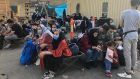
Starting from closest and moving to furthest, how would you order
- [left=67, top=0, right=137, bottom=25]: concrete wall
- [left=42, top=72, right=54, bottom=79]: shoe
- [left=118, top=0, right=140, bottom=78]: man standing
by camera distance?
1. [left=118, top=0, right=140, bottom=78]: man standing
2. [left=42, top=72, right=54, bottom=79]: shoe
3. [left=67, top=0, right=137, bottom=25]: concrete wall

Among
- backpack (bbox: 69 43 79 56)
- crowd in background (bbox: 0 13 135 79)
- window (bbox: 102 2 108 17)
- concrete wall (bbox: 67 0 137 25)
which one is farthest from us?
window (bbox: 102 2 108 17)

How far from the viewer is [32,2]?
2417cm

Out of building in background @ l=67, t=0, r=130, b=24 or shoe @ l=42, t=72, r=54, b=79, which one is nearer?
shoe @ l=42, t=72, r=54, b=79

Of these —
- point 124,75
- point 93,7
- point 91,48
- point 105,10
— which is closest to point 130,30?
point 124,75

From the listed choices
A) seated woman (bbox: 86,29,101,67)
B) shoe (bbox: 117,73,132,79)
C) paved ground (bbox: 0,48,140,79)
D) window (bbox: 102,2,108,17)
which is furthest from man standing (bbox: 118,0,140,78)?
window (bbox: 102,2,108,17)

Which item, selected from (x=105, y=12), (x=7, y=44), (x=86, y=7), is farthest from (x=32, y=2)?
(x=7, y=44)

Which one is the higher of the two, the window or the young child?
the window

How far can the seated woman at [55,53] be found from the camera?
681 cm

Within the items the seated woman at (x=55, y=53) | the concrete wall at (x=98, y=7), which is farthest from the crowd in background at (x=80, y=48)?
the concrete wall at (x=98, y=7)

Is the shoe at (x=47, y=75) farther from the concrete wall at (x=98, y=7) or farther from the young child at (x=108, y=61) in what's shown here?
the concrete wall at (x=98, y=7)

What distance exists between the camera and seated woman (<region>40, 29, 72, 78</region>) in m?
6.81

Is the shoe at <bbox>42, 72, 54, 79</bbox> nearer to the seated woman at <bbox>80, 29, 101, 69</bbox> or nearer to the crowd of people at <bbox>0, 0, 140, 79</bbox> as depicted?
the crowd of people at <bbox>0, 0, 140, 79</bbox>

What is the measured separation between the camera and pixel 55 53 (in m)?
6.85

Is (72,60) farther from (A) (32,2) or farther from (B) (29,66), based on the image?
(A) (32,2)
